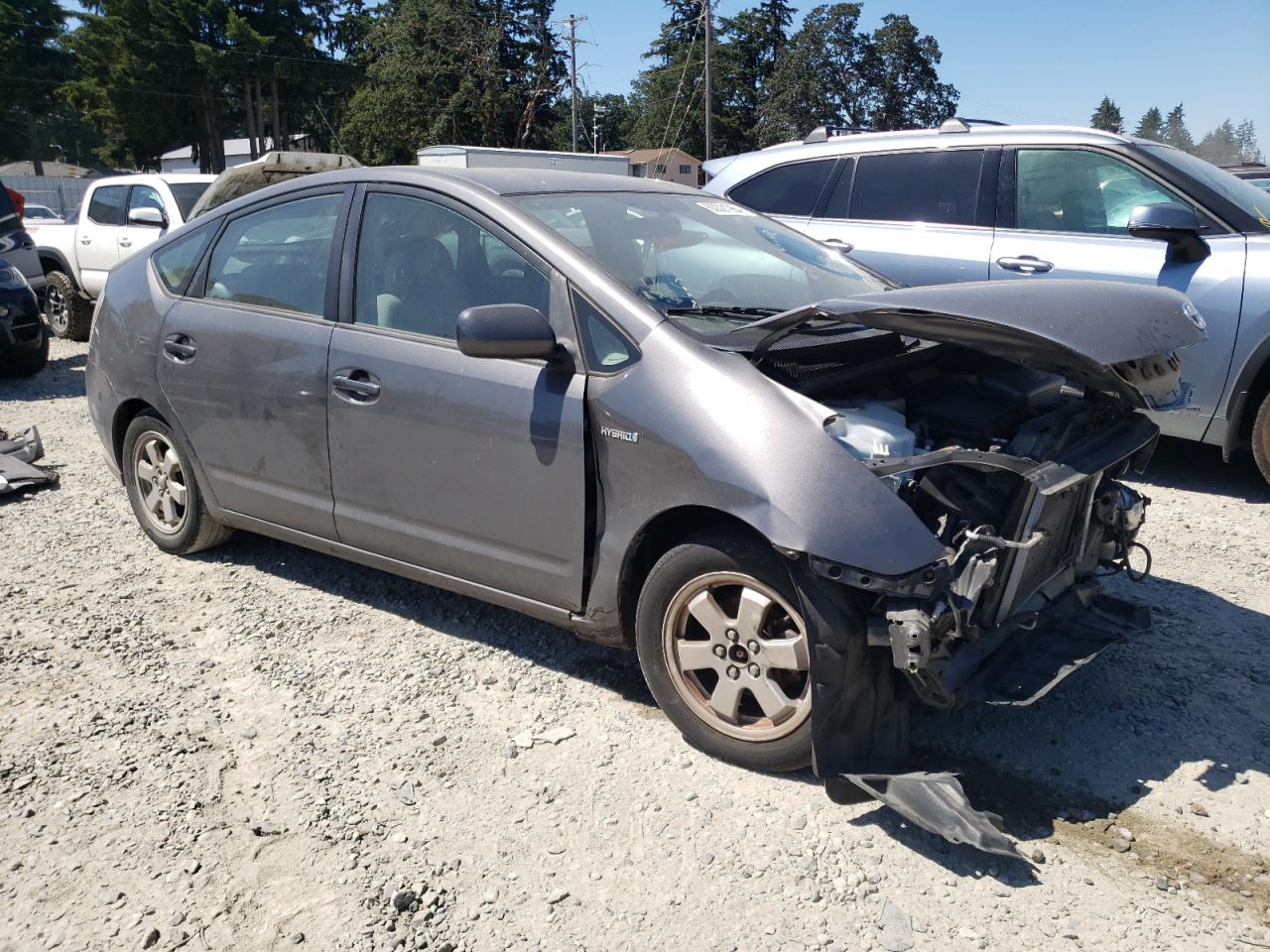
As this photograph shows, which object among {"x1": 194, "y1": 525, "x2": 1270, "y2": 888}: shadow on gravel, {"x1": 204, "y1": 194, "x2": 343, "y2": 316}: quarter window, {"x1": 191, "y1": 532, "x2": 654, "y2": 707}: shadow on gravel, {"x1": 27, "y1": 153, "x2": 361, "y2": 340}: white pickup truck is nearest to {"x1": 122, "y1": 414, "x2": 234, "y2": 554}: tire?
{"x1": 191, "y1": 532, "x2": 654, "y2": 707}: shadow on gravel

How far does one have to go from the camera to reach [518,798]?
3.11m

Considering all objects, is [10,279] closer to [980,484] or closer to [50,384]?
[50,384]

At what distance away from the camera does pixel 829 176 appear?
7.02 meters

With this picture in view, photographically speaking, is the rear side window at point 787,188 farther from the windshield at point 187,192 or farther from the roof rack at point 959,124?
the windshield at point 187,192

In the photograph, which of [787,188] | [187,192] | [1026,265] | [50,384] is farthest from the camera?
[187,192]

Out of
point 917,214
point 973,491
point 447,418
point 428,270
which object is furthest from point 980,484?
point 917,214

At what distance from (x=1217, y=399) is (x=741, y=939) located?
14.6 feet

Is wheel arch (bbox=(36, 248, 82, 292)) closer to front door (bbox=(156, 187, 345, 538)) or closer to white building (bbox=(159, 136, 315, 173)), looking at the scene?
front door (bbox=(156, 187, 345, 538))

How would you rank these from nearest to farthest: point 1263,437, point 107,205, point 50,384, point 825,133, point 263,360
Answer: point 263,360 < point 1263,437 < point 825,133 < point 50,384 < point 107,205

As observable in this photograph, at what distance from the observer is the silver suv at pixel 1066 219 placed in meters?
5.54

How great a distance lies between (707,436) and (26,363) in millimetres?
Result: 8918

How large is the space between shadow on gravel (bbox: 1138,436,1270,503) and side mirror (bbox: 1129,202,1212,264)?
1300 mm

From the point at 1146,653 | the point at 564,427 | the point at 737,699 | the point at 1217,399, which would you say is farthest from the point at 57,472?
the point at 1217,399

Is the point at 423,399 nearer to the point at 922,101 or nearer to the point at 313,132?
the point at 313,132
